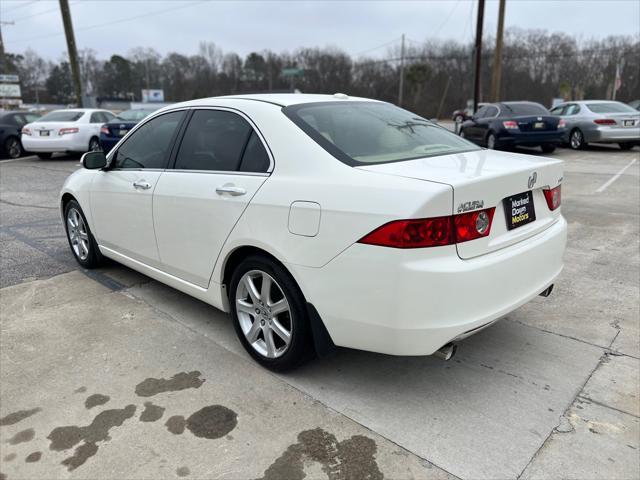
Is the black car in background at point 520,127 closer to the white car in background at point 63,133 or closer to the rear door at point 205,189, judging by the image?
the white car in background at point 63,133

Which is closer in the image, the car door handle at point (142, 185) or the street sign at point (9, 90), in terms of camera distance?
the car door handle at point (142, 185)

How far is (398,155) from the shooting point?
3008 millimetres

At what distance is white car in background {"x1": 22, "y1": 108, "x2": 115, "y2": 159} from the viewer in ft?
47.1

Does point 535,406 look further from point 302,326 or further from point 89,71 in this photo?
point 89,71

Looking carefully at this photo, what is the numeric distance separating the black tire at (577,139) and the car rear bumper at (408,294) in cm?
1446

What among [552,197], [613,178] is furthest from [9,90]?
[552,197]

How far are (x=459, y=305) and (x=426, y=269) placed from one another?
26 centimetres

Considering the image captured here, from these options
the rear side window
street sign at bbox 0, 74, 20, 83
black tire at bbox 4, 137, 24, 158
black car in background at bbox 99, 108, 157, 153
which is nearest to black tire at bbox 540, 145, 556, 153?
black car in background at bbox 99, 108, 157, 153

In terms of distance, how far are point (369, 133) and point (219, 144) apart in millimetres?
1003

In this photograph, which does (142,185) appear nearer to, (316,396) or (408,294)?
(316,396)

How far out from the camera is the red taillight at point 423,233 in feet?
7.75

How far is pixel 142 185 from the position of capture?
12.7ft

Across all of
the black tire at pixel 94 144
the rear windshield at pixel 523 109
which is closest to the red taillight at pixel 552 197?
the rear windshield at pixel 523 109

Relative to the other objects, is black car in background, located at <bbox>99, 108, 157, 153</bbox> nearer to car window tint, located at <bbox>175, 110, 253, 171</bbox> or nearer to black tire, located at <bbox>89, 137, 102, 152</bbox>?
black tire, located at <bbox>89, 137, 102, 152</bbox>
